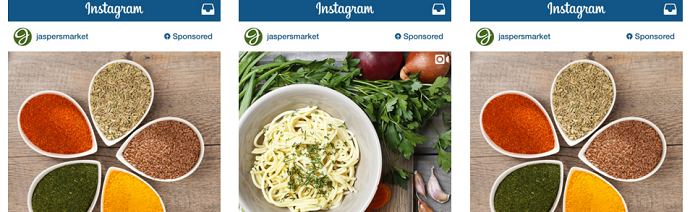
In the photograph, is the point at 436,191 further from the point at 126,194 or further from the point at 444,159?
the point at 126,194

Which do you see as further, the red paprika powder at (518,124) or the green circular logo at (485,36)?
the red paprika powder at (518,124)

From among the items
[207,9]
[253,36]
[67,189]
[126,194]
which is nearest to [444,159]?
[253,36]

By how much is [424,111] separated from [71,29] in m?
1.74

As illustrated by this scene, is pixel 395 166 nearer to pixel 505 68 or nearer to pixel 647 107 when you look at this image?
pixel 505 68

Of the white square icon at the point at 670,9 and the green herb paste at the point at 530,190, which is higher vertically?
the white square icon at the point at 670,9

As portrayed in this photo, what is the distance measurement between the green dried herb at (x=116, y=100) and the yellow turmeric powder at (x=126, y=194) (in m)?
0.21

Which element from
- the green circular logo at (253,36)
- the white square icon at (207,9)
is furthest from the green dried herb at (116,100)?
the green circular logo at (253,36)

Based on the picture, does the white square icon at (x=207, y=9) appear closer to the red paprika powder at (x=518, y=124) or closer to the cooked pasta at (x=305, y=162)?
the cooked pasta at (x=305, y=162)

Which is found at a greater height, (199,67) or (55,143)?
(199,67)

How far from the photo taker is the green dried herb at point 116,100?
1.54m

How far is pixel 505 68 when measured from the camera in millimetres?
1622

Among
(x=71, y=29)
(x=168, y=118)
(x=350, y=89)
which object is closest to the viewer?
(x=71, y=29)

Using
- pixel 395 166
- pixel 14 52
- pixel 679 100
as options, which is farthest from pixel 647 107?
pixel 14 52

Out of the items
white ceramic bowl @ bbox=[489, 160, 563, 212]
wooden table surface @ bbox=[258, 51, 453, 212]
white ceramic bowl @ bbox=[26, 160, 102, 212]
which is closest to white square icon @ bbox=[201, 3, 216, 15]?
wooden table surface @ bbox=[258, 51, 453, 212]
